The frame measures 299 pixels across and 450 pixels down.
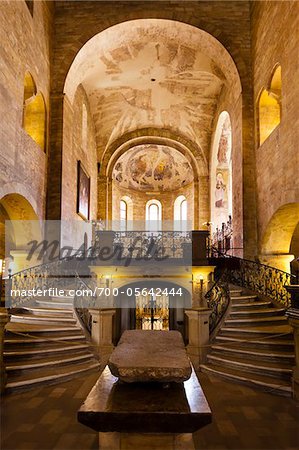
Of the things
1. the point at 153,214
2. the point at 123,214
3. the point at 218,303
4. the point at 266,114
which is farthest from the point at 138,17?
the point at 153,214

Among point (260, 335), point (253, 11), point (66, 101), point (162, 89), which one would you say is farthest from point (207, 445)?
point (162, 89)

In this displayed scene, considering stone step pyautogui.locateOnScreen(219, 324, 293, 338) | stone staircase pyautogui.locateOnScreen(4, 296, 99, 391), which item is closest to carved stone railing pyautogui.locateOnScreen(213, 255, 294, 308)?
stone step pyautogui.locateOnScreen(219, 324, 293, 338)

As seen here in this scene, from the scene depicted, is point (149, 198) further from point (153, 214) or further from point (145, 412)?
point (145, 412)

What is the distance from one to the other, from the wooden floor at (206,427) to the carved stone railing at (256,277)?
5.17 metres

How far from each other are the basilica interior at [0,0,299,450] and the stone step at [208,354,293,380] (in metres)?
0.03

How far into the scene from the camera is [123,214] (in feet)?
91.0

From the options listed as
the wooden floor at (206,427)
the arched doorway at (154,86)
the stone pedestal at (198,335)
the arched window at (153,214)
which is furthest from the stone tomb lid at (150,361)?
the arched window at (153,214)

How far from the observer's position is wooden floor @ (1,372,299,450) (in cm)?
412

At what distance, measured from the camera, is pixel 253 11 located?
13.8 metres

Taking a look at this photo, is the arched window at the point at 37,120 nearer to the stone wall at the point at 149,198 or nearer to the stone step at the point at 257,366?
the stone step at the point at 257,366

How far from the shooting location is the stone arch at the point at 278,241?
11867mm

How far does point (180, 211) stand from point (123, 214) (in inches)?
177

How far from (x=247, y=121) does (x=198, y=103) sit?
7562 mm

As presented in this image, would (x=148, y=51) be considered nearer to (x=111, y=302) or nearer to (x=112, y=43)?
(x=112, y=43)
